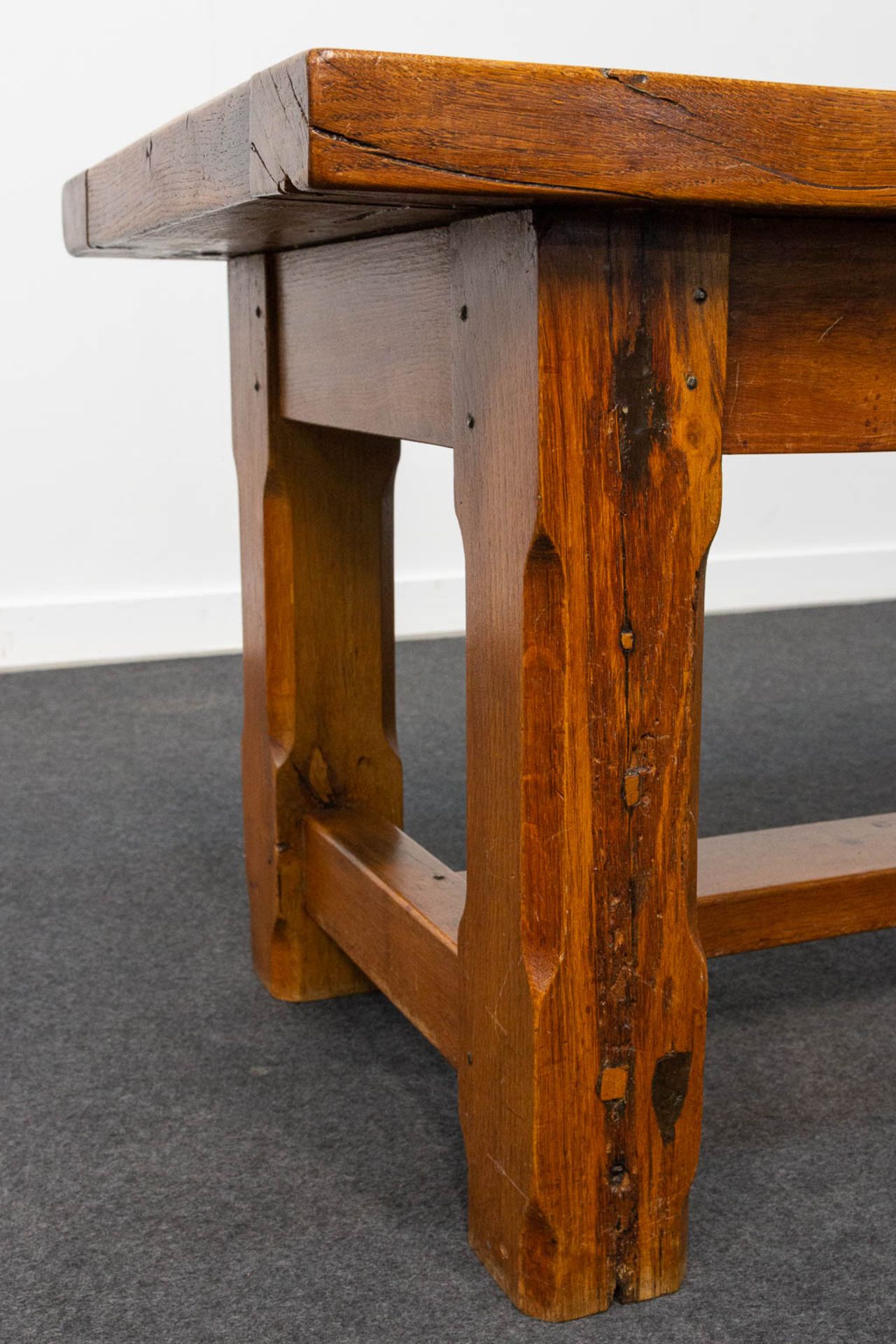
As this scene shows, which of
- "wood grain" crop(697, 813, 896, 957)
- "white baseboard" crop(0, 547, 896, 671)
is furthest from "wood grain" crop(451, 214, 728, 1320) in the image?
"white baseboard" crop(0, 547, 896, 671)

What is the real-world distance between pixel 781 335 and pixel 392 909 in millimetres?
563

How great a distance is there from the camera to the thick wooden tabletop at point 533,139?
2.38 ft

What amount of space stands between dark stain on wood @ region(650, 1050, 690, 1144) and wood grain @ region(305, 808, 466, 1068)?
0.16m

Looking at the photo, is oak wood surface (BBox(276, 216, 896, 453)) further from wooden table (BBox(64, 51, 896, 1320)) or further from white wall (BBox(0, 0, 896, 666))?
white wall (BBox(0, 0, 896, 666))

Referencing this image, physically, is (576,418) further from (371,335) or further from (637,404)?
(371,335)

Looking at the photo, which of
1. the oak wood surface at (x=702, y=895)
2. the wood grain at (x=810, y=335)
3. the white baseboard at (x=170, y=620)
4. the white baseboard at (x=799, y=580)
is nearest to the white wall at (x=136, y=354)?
the white baseboard at (x=170, y=620)

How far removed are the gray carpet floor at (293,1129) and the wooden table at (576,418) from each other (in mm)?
86

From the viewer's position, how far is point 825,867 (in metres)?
1.32

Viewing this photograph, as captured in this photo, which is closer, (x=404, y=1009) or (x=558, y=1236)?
(x=558, y=1236)

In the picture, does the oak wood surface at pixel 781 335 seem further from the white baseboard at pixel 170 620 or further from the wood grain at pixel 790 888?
the white baseboard at pixel 170 620

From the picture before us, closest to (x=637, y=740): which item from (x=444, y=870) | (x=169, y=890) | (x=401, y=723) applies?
(x=444, y=870)

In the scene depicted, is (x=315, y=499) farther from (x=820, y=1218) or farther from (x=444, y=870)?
(x=820, y=1218)

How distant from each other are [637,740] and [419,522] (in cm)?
264

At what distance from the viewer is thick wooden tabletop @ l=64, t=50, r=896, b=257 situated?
726mm
